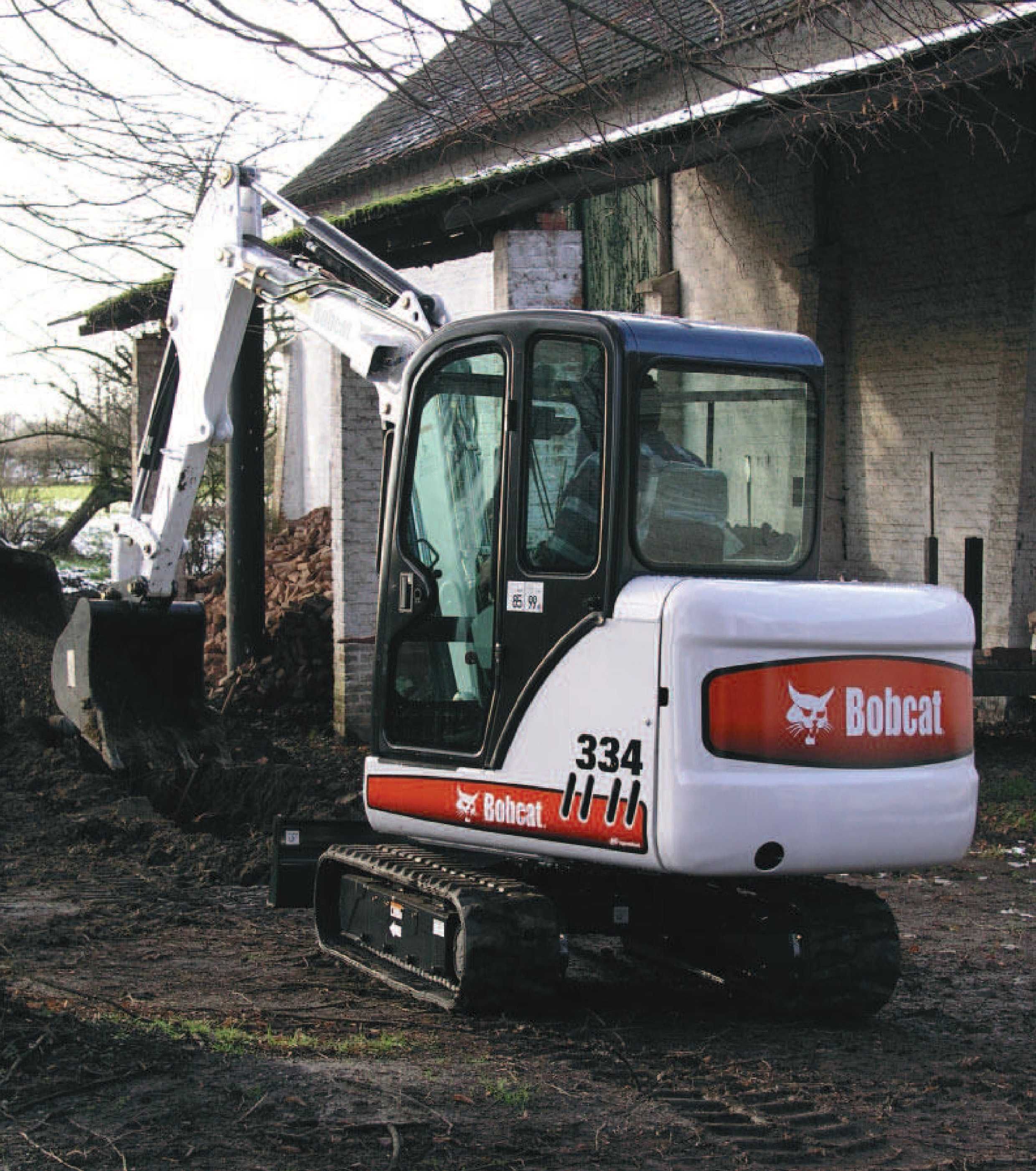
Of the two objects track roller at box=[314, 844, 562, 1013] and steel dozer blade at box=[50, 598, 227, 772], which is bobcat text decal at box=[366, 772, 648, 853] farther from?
steel dozer blade at box=[50, 598, 227, 772]

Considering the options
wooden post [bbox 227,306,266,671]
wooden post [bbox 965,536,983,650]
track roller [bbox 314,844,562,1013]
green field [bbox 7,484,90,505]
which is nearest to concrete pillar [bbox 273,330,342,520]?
green field [bbox 7,484,90,505]

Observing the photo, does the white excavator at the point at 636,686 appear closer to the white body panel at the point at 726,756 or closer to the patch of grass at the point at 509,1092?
the white body panel at the point at 726,756

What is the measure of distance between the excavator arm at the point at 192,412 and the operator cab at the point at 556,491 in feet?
1.59

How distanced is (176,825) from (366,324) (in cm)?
380

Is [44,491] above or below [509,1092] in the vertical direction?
above

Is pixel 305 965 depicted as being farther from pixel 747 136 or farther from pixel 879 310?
pixel 879 310

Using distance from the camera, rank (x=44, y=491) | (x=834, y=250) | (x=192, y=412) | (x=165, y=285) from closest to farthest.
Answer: (x=192, y=412), (x=165, y=285), (x=834, y=250), (x=44, y=491)

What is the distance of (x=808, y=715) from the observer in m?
5.45

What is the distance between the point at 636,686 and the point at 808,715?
1.93ft

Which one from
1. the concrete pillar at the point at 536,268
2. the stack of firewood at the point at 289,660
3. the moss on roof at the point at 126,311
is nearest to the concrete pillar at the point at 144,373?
the moss on roof at the point at 126,311

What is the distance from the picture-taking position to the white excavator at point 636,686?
536 cm

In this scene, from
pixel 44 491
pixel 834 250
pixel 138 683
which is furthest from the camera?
pixel 44 491

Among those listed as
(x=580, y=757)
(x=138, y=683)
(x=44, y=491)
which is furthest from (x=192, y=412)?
(x=44, y=491)

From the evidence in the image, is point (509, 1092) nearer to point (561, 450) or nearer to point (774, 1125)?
point (774, 1125)
